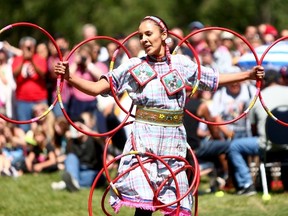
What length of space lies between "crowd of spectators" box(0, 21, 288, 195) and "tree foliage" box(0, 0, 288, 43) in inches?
457

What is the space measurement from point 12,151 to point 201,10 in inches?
707

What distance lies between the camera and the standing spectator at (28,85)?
Answer: 661 inches

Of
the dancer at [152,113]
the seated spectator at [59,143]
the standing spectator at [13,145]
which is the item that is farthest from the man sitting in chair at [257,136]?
the dancer at [152,113]

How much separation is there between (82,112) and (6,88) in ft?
5.67

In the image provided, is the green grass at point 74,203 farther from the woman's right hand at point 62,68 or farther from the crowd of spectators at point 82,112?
the woman's right hand at point 62,68

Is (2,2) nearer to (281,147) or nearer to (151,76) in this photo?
(281,147)

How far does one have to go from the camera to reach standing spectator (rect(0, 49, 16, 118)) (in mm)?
17172

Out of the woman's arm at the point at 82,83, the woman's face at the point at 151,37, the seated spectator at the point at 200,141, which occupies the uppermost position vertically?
the woman's face at the point at 151,37

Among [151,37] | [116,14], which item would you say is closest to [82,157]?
[151,37]

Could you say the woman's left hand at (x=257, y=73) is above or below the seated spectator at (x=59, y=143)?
above

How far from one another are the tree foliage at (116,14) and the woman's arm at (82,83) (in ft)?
63.3

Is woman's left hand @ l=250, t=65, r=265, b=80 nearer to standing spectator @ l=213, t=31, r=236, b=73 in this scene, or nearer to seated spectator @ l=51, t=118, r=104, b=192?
seated spectator @ l=51, t=118, r=104, b=192

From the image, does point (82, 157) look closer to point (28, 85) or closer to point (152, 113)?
point (28, 85)

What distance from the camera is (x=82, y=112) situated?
53.2 feet
